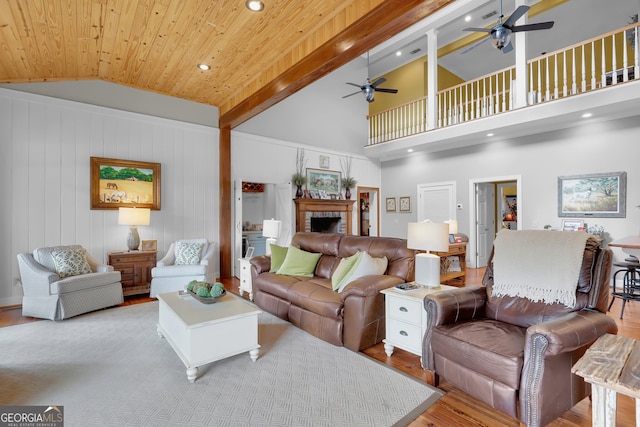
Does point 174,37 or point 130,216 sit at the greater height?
point 174,37

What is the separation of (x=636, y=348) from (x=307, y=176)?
6279 millimetres

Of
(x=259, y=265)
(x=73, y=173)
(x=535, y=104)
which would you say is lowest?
(x=259, y=265)

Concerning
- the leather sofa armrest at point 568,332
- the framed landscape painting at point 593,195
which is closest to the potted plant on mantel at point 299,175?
the framed landscape painting at point 593,195

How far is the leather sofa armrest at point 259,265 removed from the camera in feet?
13.0

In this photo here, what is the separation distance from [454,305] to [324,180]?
5.62m

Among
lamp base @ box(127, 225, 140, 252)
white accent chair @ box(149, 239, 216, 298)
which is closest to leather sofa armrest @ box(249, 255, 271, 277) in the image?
white accent chair @ box(149, 239, 216, 298)

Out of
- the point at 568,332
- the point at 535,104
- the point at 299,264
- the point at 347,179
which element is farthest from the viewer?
the point at 347,179

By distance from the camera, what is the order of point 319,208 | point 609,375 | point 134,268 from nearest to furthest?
point 609,375 → point 134,268 → point 319,208

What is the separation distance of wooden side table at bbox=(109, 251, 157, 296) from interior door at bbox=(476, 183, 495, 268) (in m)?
6.58

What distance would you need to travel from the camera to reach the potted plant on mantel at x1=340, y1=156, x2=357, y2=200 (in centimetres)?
770

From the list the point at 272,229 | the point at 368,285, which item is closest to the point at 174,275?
the point at 272,229

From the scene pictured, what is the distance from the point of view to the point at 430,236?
2613 millimetres

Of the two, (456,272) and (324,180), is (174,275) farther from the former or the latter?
(456,272)

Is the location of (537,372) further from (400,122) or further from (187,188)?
(400,122)
